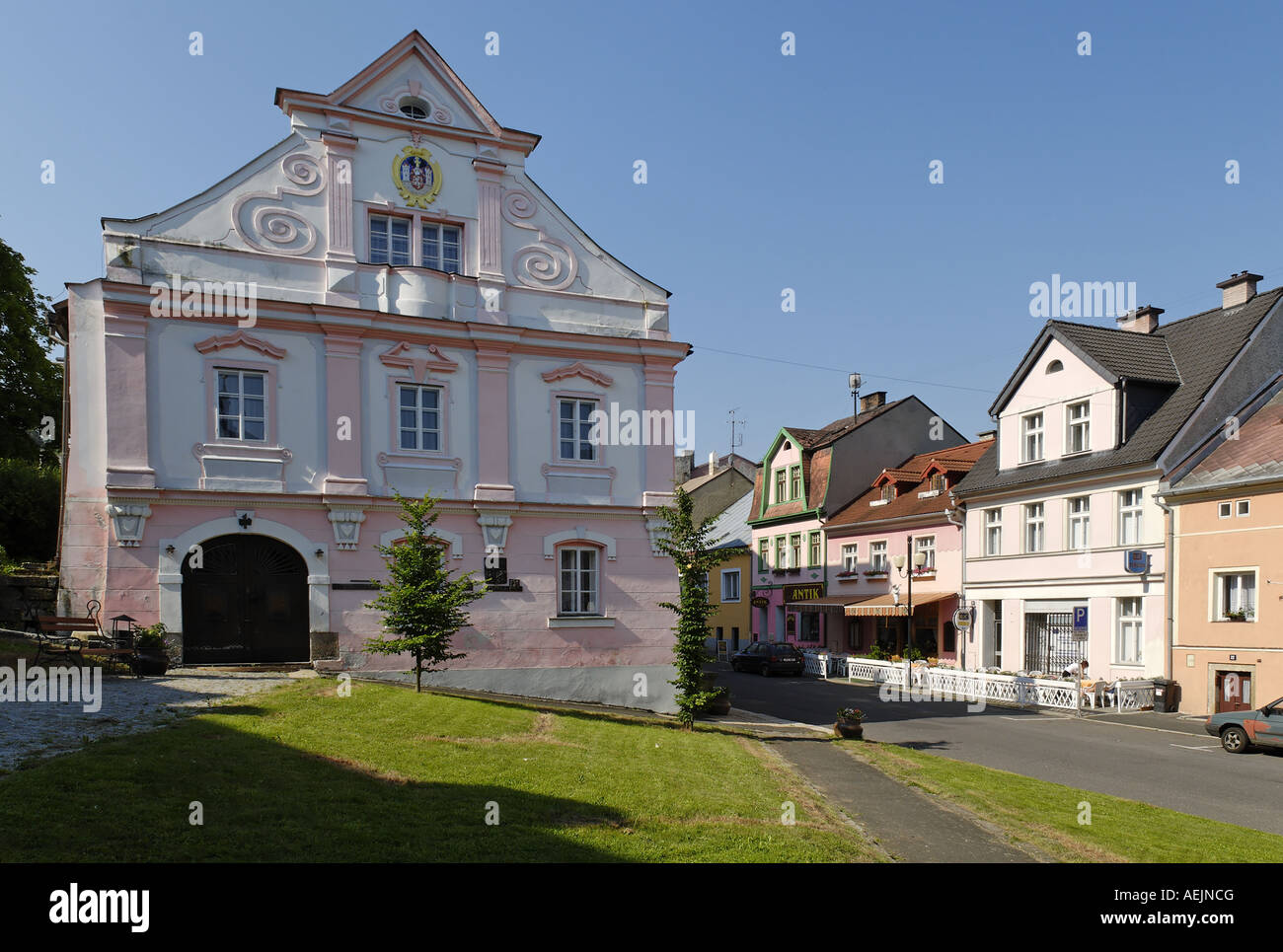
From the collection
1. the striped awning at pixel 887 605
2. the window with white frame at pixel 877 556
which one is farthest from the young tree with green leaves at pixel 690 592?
the window with white frame at pixel 877 556

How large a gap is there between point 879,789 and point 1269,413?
65.1ft

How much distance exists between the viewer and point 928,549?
3653 cm

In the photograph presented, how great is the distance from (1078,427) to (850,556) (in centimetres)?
1375

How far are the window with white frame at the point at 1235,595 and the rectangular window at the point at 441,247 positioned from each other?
2105 centimetres

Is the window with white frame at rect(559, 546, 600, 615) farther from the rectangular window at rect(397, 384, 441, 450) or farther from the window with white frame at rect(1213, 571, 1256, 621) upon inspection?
the window with white frame at rect(1213, 571, 1256, 621)

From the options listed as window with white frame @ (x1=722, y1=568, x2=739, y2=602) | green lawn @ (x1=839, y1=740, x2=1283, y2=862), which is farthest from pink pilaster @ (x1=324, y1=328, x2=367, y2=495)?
window with white frame @ (x1=722, y1=568, x2=739, y2=602)

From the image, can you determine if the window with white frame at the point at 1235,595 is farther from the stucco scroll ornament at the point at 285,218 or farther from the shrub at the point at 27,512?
the shrub at the point at 27,512

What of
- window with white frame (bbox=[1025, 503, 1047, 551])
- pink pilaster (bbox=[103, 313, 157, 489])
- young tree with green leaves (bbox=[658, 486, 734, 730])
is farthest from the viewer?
window with white frame (bbox=[1025, 503, 1047, 551])

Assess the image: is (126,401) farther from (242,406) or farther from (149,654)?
(149,654)

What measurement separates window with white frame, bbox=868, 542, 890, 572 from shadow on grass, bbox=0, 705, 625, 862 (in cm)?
3144

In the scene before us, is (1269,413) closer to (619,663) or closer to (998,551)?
(998,551)

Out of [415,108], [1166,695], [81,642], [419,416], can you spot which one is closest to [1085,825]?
[419,416]

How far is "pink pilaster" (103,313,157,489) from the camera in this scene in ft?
58.6
